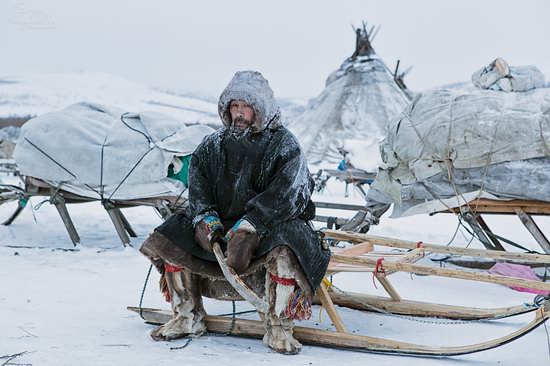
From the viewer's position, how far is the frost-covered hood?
3.20m

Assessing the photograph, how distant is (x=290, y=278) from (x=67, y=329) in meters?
1.20

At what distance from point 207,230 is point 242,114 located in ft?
1.98

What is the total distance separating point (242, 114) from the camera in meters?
3.22

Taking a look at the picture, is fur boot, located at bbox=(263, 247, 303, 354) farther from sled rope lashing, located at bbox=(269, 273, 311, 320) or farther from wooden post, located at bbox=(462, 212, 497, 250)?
wooden post, located at bbox=(462, 212, 497, 250)

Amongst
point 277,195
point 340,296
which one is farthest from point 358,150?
point 277,195

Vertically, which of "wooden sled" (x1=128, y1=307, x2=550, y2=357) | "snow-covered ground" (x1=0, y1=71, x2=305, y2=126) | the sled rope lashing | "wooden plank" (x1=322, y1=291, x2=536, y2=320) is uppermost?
the sled rope lashing

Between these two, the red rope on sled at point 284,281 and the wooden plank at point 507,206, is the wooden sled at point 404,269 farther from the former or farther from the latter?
the wooden plank at point 507,206

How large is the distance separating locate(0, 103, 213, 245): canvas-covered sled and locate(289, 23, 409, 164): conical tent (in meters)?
10.6

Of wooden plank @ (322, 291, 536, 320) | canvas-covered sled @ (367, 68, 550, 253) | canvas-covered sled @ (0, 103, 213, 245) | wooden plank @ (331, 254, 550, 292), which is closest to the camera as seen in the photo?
wooden plank @ (331, 254, 550, 292)

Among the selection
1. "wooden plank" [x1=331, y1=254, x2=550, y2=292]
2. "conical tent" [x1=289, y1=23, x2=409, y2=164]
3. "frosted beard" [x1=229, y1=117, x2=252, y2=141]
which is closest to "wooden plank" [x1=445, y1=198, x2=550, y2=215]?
"wooden plank" [x1=331, y1=254, x2=550, y2=292]

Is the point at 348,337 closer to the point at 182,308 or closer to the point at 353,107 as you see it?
the point at 182,308

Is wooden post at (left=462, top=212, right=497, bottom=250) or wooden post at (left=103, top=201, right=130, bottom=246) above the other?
wooden post at (left=462, top=212, right=497, bottom=250)

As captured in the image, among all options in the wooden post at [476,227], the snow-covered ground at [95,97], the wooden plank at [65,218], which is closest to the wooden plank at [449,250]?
the wooden post at [476,227]

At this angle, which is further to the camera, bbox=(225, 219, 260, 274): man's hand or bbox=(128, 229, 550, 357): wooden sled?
bbox=(225, 219, 260, 274): man's hand
